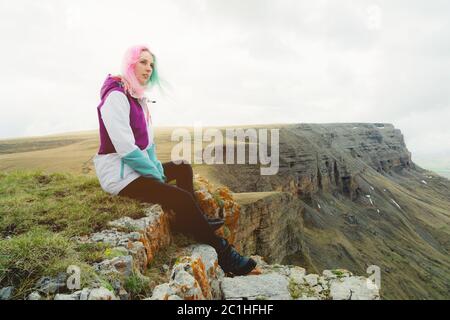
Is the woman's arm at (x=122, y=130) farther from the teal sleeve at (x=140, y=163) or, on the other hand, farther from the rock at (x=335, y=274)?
the rock at (x=335, y=274)

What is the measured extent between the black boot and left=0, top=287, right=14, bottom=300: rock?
11.4 ft

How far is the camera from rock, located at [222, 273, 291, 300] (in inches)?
223

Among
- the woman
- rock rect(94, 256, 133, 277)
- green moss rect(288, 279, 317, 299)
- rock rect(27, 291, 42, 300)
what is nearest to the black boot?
the woman

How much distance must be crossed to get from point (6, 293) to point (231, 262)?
374cm

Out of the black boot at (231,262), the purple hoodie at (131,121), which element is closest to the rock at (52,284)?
the purple hoodie at (131,121)

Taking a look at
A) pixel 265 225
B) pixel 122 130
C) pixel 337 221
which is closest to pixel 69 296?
pixel 122 130

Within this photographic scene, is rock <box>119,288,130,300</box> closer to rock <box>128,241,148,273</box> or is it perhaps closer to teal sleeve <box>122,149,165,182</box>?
rock <box>128,241,148,273</box>

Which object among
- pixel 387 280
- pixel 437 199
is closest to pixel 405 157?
pixel 437 199

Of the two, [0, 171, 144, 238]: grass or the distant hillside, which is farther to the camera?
the distant hillside

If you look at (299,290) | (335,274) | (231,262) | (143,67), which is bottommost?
(335,274)

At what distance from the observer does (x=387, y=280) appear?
54.5 m

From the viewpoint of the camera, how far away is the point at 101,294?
3.73 meters

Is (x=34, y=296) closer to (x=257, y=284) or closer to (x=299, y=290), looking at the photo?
(x=257, y=284)

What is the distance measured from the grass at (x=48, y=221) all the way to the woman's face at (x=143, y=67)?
98.0 inches
